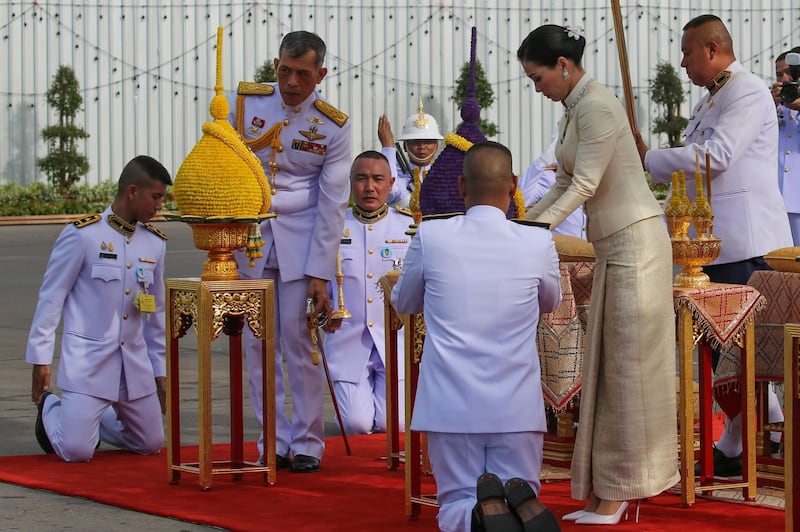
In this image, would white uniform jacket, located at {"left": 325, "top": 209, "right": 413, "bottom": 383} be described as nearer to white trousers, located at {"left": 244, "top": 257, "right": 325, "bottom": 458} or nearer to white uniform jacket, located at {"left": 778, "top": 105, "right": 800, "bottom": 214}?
white trousers, located at {"left": 244, "top": 257, "right": 325, "bottom": 458}

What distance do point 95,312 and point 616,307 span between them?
7.95 ft

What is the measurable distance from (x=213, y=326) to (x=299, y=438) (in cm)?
73

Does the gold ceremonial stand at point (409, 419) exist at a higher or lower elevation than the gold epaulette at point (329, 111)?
lower

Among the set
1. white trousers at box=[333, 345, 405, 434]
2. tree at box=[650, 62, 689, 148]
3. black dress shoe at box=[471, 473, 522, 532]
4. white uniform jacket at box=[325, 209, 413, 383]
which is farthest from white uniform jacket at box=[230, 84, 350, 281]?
tree at box=[650, 62, 689, 148]

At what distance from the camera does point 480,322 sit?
13.6 ft

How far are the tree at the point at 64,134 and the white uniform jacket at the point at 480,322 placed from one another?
19406 mm

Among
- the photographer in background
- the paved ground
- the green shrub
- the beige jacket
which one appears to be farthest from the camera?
the green shrub

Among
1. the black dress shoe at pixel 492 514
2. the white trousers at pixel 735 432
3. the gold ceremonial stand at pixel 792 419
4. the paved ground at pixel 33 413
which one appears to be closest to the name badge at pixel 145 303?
the paved ground at pixel 33 413

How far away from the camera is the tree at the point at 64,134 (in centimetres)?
2277

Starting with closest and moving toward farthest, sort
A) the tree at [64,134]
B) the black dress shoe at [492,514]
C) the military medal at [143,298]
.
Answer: the black dress shoe at [492,514], the military medal at [143,298], the tree at [64,134]

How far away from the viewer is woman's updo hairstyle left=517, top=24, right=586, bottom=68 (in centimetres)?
469

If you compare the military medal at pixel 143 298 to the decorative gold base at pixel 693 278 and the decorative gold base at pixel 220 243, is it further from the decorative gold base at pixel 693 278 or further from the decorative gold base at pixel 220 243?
the decorative gold base at pixel 693 278

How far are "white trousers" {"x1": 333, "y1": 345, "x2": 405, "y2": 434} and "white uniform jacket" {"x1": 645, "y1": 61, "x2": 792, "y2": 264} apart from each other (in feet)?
5.97

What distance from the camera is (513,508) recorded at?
3.87m
